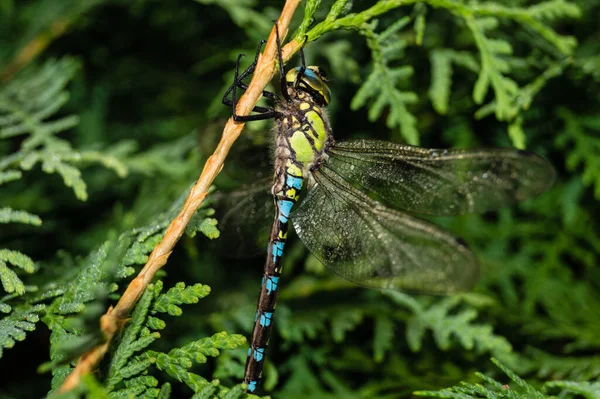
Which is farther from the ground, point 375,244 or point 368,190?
point 368,190

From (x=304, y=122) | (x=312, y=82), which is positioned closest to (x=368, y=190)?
(x=304, y=122)

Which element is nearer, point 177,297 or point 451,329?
point 177,297

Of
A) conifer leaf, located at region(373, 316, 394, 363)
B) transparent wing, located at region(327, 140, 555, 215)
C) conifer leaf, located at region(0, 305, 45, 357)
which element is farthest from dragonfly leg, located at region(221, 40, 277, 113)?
conifer leaf, located at region(373, 316, 394, 363)

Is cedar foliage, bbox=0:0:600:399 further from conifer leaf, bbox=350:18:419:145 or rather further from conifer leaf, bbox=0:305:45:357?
conifer leaf, bbox=0:305:45:357

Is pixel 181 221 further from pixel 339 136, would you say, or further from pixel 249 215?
pixel 339 136

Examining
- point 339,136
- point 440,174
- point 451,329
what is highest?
point 339,136

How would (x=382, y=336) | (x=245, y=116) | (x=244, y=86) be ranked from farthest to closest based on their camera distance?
(x=382, y=336)
(x=244, y=86)
(x=245, y=116)
